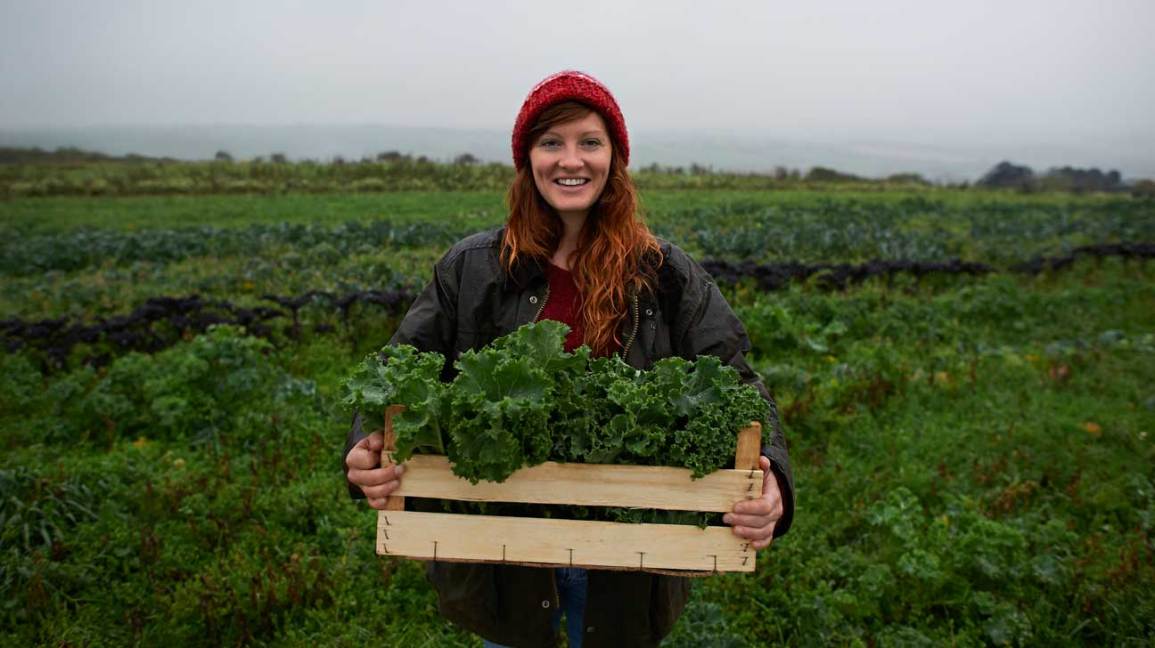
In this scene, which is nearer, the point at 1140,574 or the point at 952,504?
the point at 1140,574

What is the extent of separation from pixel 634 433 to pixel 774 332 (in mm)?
6914

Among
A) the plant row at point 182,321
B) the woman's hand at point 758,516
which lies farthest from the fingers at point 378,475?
the plant row at point 182,321

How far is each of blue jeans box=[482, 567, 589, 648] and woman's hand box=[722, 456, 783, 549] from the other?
2.70 feet

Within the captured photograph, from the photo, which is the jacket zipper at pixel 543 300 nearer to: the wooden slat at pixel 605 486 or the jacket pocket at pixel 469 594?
the wooden slat at pixel 605 486

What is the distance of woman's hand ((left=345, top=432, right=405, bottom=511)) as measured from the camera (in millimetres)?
2182

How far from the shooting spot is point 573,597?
285 cm

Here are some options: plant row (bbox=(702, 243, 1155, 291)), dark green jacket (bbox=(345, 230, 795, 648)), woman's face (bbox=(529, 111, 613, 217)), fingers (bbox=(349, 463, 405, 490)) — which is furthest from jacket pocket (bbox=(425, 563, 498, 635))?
plant row (bbox=(702, 243, 1155, 291))

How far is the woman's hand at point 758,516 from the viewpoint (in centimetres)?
216

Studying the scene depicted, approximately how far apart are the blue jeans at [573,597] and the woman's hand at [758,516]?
32.4 inches

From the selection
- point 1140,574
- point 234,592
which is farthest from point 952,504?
point 234,592

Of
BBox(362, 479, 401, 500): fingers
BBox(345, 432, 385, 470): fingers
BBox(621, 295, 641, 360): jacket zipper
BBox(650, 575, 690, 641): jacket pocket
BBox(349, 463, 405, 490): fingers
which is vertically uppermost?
BBox(621, 295, 641, 360): jacket zipper

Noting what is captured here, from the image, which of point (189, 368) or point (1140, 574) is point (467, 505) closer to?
point (1140, 574)

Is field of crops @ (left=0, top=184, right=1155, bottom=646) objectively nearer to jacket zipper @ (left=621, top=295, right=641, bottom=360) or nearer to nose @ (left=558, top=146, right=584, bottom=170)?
jacket zipper @ (left=621, top=295, right=641, bottom=360)

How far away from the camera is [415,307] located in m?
2.68
